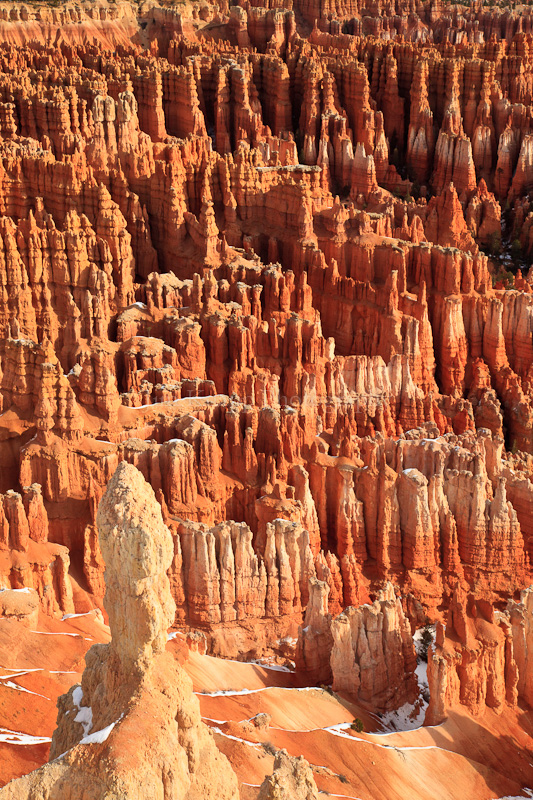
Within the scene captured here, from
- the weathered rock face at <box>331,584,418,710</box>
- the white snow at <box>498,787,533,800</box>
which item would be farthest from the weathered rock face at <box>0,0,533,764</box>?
the white snow at <box>498,787,533,800</box>

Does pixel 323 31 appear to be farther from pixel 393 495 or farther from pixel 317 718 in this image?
pixel 317 718

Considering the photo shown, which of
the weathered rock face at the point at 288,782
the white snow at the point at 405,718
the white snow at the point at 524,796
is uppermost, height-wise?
the weathered rock face at the point at 288,782

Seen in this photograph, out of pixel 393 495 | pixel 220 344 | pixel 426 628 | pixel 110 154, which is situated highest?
pixel 110 154

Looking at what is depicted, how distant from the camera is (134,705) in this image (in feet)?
51.7

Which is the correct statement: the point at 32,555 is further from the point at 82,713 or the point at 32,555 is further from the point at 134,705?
the point at 134,705

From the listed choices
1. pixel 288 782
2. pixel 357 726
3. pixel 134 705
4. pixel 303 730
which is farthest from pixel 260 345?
pixel 134 705

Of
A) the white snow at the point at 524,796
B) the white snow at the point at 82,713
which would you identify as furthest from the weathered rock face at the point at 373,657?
the white snow at the point at 82,713

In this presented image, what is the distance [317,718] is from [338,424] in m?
12.5

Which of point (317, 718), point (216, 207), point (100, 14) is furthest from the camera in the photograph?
point (100, 14)

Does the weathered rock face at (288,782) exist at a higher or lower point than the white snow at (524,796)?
higher

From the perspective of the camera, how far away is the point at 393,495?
33781mm

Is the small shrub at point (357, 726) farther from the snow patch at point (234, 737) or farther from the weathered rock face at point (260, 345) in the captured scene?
the snow patch at point (234, 737)

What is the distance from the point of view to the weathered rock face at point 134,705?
14.8 meters

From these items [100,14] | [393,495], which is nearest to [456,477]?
[393,495]
